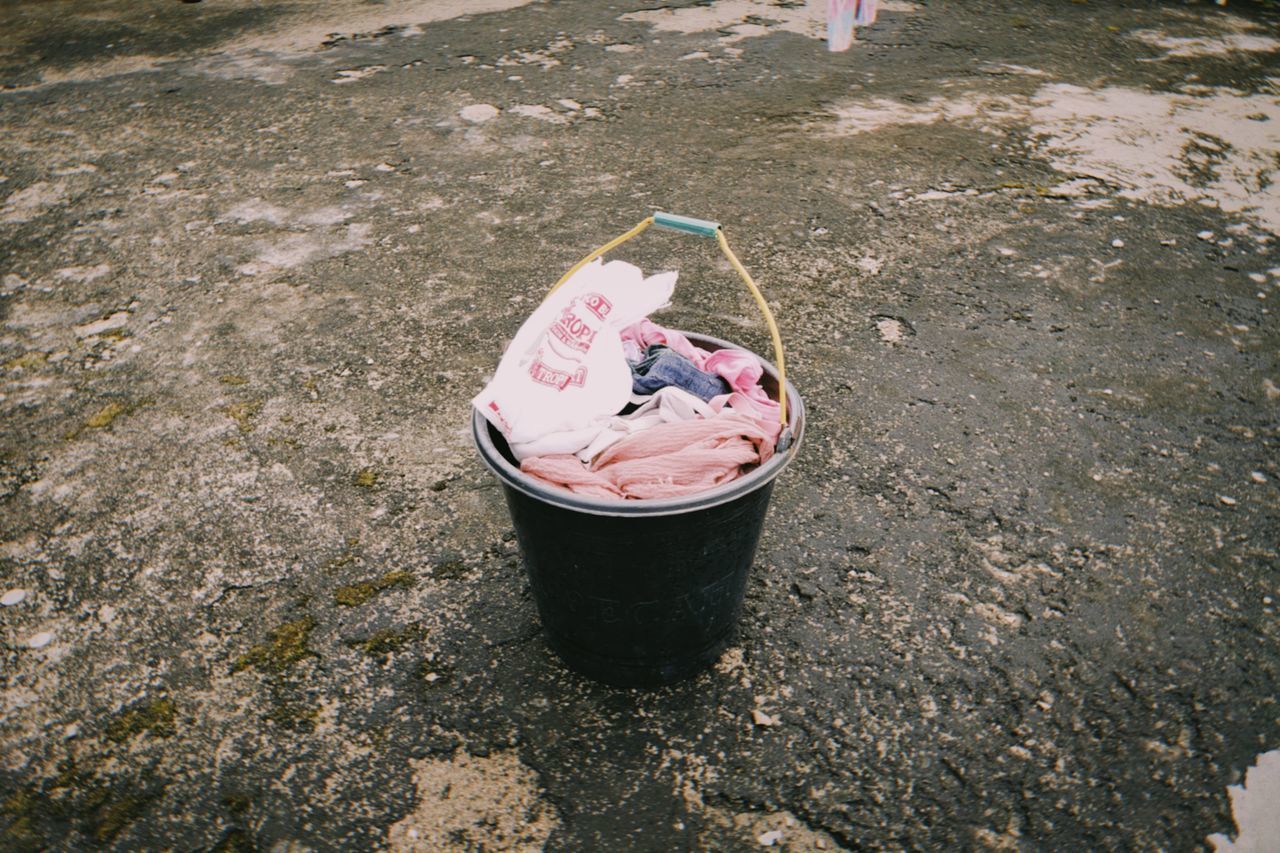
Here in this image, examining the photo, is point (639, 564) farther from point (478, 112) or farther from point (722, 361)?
point (478, 112)

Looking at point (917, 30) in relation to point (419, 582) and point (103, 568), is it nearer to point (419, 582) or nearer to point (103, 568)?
point (419, 582)

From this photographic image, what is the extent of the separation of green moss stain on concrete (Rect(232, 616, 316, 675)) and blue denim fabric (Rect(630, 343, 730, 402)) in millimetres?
996

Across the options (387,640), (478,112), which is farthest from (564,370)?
(478,112)

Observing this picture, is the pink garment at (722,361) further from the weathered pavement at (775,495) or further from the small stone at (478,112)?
the small stone at (478,112)

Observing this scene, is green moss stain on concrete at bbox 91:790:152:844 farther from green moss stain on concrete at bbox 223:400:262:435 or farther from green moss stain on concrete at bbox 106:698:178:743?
green moss stain on concrete at bbox 223:400:262:435

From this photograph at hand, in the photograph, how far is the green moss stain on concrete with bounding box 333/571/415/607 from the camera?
2.28 m

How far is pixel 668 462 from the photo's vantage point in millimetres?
1812

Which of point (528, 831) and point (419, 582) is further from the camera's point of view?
point (419, 582)

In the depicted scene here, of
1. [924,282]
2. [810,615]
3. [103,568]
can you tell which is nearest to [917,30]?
[924,282]

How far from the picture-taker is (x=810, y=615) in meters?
2.23

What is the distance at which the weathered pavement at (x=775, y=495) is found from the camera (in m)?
1.88

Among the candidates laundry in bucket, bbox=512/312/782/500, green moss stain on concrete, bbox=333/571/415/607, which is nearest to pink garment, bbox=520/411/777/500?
laundry in bucket, bbox=512/312/782/500

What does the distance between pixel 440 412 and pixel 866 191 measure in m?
2.23

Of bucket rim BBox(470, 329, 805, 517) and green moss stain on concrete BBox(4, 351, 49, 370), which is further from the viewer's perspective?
green moss stain on concrete BBox(4, 351, 49, 370)
